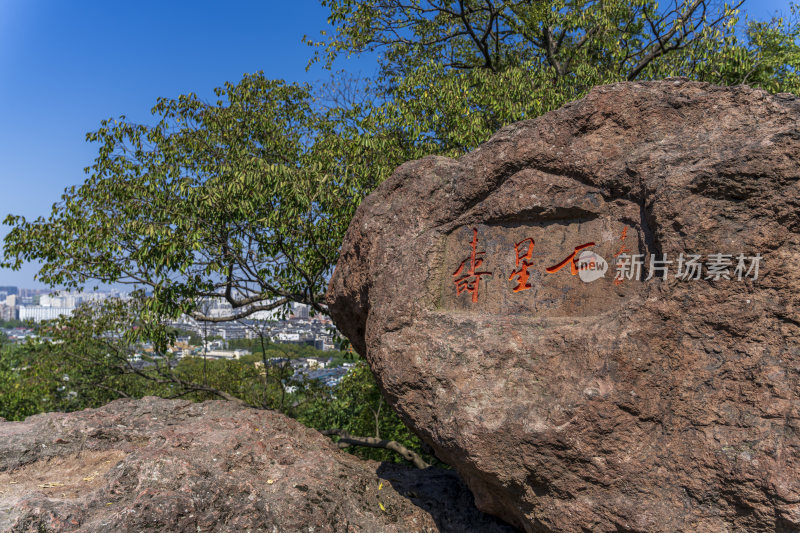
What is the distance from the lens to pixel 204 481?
4508mm

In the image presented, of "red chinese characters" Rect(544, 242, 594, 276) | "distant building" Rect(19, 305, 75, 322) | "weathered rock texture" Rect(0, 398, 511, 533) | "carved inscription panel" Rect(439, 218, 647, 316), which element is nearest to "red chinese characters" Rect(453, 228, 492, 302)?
"carved inscription panel" Rect(439, 218, 647, 316)

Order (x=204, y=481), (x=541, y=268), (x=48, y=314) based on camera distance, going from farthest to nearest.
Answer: (x=48, y=314), (x=204, y=481), (x=541, y=268)

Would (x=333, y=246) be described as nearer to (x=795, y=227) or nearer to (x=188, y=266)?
(x=188, y=266)

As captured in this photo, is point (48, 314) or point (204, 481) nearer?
point (204, 481)

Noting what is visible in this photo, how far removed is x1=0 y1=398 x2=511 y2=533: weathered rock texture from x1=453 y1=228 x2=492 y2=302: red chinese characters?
1885mm

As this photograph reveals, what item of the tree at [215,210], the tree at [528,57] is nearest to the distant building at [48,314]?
the tree at [215,210]

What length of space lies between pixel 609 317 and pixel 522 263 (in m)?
0.78

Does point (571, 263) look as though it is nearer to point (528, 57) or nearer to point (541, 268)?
point (541, 268)

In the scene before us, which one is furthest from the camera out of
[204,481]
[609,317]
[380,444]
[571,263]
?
[380,444]

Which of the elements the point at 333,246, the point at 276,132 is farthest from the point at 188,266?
the point at 276,132

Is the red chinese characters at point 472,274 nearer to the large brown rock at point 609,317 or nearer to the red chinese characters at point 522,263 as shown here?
the large brown rock at point 609,317

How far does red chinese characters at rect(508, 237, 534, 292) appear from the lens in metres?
4.33

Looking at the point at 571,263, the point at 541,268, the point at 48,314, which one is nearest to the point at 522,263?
the point at 541,268

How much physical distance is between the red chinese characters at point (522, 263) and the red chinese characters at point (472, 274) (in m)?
0.22
